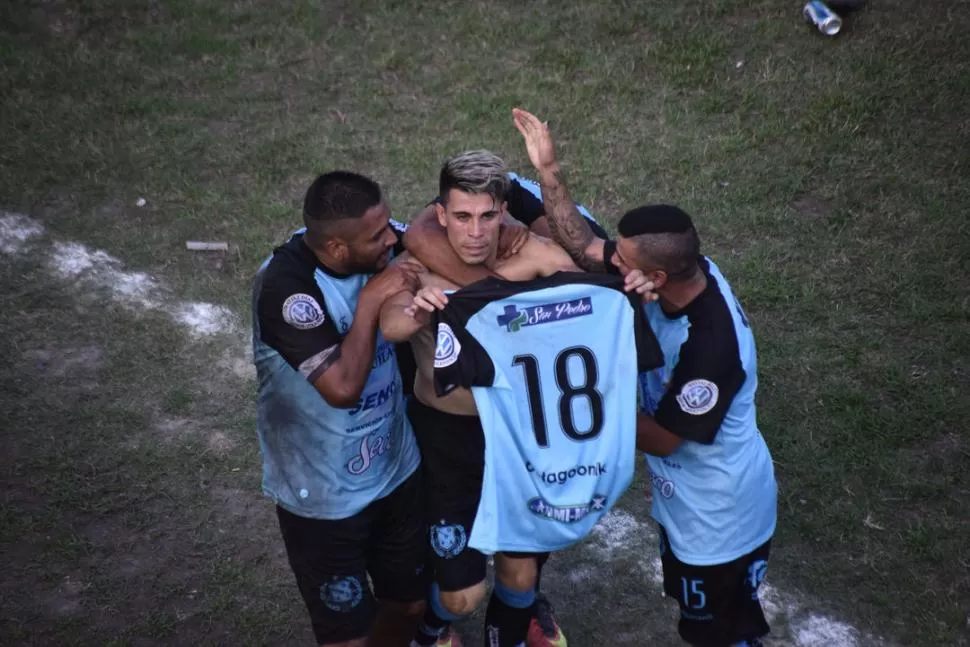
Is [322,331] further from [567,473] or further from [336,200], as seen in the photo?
[567,473]

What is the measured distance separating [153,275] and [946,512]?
6.55 m

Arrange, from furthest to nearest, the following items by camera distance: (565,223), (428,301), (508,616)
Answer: (508,616)
(565,223)
(428,301)

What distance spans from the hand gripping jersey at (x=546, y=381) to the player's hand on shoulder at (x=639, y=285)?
0.14 ft

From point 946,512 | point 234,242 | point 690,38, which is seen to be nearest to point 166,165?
point 234,242

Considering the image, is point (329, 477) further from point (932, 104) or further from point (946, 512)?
point (932, 104)

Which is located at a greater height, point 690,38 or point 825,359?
point 690,38

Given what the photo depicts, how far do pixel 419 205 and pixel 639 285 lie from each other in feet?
17.2

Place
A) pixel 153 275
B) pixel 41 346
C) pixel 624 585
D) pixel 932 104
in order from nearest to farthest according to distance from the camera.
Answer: pixel 624 585 < pixel 41 346 < pixel 153 275 < pixel 932 104

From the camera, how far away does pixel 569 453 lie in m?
4.50

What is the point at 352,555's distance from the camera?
495 centimetres

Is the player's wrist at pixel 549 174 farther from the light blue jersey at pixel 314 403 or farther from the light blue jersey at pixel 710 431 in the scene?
the light blue jersey at pixel 314 403

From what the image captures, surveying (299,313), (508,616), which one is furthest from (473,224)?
(508,616)

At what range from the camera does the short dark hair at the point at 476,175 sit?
4.61m

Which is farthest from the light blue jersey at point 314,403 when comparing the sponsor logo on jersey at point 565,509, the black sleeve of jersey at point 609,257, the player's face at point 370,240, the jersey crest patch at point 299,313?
the black sleeve of jersey at point 609,257
